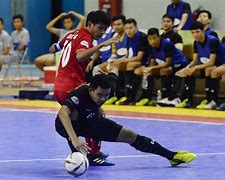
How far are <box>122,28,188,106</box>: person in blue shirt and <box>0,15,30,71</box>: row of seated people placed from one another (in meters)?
5.15

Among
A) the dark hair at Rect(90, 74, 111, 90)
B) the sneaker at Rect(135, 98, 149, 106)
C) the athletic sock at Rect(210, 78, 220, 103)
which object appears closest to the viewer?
the dark hair at Rect(90, 74, 111, 90)

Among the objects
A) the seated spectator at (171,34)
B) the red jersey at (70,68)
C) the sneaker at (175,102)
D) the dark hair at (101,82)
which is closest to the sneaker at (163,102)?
the sneaker at (175,102)

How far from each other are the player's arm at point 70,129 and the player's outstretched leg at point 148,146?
2.30 ft

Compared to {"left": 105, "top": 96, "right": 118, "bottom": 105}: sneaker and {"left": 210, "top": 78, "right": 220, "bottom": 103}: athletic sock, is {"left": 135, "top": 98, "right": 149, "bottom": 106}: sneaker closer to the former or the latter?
{"left": 105, "top": 96, "right": 118, "bottom": 105}: sneaker

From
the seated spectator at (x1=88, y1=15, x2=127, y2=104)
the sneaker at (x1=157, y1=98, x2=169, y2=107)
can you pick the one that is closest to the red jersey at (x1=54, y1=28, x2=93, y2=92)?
the sneaker at (x1=157, y1=98, x2=169, y2=107)

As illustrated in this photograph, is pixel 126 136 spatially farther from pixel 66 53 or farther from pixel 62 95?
pixel 66 53

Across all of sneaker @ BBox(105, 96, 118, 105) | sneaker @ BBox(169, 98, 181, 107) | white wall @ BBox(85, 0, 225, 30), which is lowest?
sneaker @ BBox(105, 96, 118, 105)

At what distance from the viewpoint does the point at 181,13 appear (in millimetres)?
19328

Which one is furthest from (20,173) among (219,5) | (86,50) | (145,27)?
(145,27)

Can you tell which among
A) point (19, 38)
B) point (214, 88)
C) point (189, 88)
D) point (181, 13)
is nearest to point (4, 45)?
point (19, 38)

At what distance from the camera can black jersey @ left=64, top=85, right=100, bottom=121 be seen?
29.8 ft

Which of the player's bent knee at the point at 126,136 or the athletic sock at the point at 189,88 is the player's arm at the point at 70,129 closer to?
the player's bent knee at the point at 126,136

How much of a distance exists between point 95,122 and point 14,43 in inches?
555

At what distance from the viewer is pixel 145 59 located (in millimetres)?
18188
